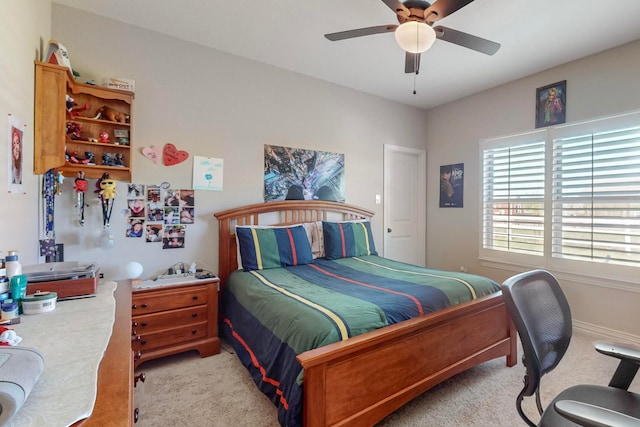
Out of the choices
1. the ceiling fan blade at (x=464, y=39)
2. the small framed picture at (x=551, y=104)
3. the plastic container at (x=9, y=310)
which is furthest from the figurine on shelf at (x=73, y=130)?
the small framed picture at (x=551, y=104)

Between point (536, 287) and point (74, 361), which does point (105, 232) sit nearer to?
point (74, 361)

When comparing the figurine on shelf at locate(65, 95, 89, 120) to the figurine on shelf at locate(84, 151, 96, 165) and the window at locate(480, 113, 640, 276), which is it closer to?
the figurine on shelf at locate(84, 151, 96, 165)

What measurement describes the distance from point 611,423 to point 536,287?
1.99 ft

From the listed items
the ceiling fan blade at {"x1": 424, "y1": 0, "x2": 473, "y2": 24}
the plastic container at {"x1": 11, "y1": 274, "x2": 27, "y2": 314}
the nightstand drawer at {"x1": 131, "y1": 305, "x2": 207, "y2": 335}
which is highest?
the ceiling fan blade at {"x1": 424, "y1": 0, "x2": 473, "y2": 24}

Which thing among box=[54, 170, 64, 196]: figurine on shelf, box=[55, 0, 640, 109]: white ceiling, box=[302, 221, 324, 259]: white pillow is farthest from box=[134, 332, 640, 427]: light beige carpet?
box=[55, 0, 640, 109]: white ceiling

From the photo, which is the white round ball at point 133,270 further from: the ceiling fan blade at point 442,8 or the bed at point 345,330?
the ceiling fan blade at point 442,8

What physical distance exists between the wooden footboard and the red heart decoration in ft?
7.04

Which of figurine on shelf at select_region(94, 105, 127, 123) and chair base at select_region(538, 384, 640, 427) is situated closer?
chair base at select_region(538, 384, 640, 427)

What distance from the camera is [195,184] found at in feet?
9.23

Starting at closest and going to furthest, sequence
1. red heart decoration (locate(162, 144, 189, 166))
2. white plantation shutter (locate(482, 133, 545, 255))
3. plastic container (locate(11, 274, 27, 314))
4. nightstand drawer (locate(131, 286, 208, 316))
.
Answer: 1. plastic container (locate(11, 274, 27, 314))
2. nightstand drawer (locate(131, 286, 208, 316))
3. red heart decoration (locate(162, 144, 189, 166))
4. white plantation shutter (locate(482, 133, 545, 255))

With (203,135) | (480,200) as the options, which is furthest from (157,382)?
(480,200)

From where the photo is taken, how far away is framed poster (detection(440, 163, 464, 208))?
4.18 m

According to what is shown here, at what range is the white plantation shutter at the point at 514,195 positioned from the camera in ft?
11.0

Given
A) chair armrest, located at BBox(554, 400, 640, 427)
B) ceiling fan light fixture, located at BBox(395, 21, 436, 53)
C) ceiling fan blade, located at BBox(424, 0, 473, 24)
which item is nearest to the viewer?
chair armrest, located at BBox(554, 400, 640, 427)
